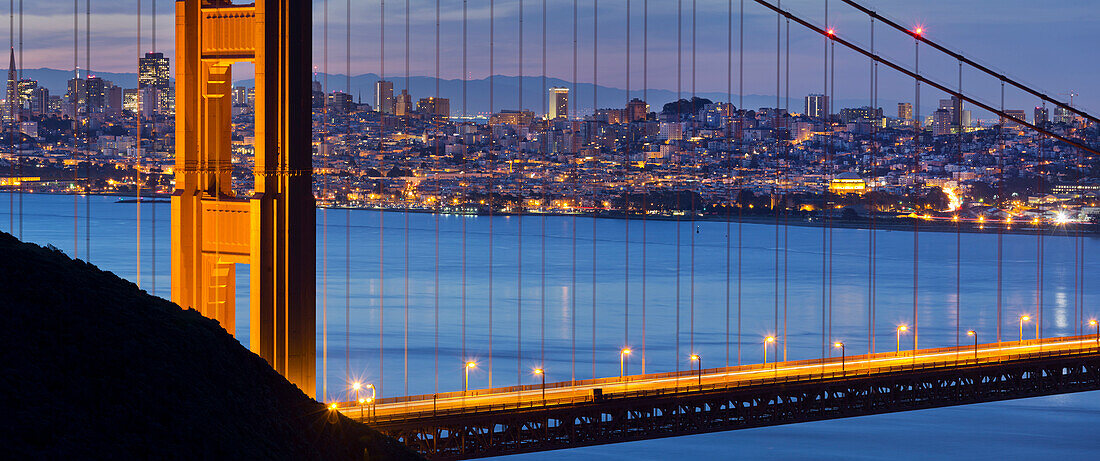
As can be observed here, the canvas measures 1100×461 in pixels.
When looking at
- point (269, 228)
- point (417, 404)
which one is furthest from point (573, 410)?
point (269, 228)

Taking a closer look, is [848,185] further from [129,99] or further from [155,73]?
[155,73]

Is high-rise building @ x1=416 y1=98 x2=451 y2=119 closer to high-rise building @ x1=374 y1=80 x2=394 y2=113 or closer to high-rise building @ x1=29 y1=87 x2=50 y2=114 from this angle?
high-rise building @ x1=374 y1=80 x2=394 y2=113

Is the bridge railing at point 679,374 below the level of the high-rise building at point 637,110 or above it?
below

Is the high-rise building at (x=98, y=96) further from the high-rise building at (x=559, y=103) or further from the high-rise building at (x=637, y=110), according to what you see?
the high-rise building at (x=637, y=110)

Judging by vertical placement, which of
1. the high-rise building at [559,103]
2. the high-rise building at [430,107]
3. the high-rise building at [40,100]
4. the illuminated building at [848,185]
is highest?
the high-rise building at [559,103]

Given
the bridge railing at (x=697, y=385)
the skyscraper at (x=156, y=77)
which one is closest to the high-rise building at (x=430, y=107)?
the skyscraper at (x=156, y=77)

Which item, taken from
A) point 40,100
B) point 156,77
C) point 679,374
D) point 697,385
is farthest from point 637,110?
point 697,385
